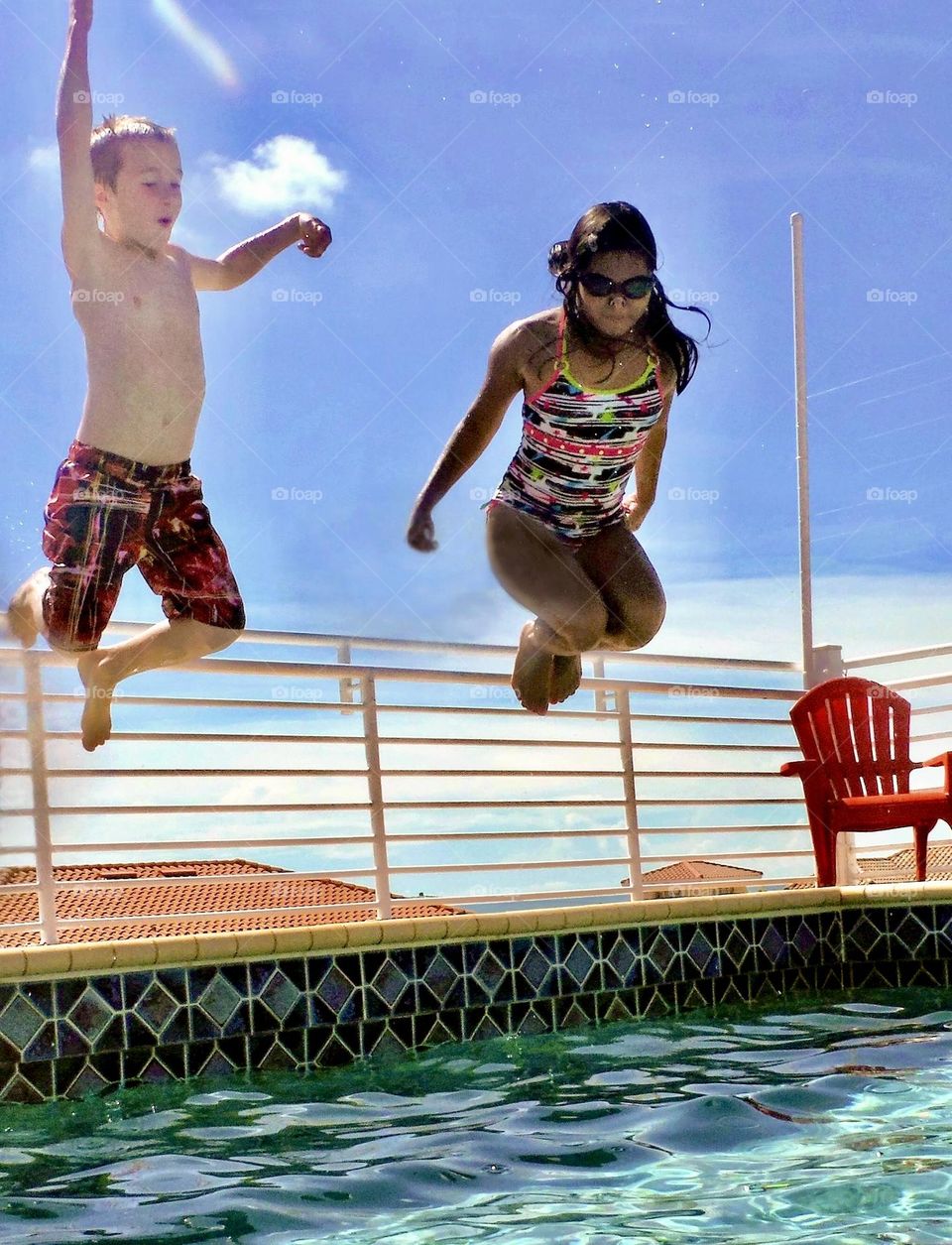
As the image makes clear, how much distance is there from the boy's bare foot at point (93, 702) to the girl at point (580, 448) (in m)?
1.48

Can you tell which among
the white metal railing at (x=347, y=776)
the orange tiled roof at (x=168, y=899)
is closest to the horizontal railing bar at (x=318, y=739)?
the white metal railing at (x=347, y=776)

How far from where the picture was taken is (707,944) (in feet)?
18.3

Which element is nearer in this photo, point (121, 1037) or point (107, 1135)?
point (107, 1135)

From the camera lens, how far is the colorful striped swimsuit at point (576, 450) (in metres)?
3.28

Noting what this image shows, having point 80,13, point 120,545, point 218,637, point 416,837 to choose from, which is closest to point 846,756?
point 416,837

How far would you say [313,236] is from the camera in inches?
159

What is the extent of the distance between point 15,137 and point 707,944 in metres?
3.92

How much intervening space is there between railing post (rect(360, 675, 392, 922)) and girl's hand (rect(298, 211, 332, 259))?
6.77ft

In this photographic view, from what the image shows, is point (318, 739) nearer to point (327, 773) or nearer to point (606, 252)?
point (327, 773)

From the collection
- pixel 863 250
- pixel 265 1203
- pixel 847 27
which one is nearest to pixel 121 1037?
pixel 265 1203

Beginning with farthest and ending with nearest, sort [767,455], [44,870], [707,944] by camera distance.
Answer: [767,455]
[707,944]
[44,870]

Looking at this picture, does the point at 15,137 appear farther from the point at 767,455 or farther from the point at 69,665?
the point at 767,455

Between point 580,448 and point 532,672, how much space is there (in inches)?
22.1

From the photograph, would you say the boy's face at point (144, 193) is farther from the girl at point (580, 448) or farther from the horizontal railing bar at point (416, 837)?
the horizontal railing bar at point (416, 837)
